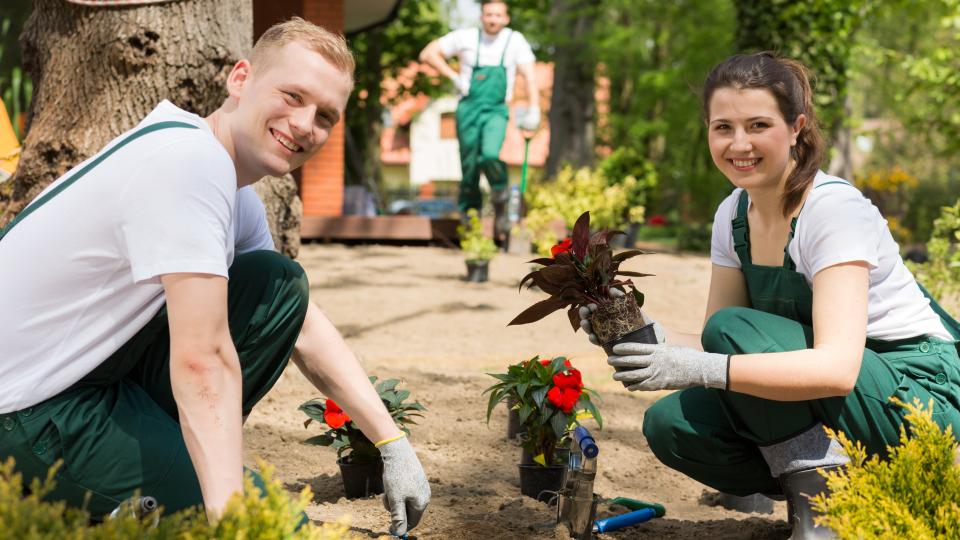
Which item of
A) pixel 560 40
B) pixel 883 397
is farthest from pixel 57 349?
pixel 560 40

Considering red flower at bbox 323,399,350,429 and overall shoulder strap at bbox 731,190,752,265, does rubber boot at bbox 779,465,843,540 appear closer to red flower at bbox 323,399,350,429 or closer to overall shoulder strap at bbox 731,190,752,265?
overall shoulder strap at bbox 731,190,752,265

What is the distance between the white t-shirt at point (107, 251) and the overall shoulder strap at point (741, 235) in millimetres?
1440

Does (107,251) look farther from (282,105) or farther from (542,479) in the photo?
(542,479)

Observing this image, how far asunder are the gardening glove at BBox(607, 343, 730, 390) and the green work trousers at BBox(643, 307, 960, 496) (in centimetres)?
17

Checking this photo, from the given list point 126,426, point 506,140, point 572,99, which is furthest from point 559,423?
point 506,140

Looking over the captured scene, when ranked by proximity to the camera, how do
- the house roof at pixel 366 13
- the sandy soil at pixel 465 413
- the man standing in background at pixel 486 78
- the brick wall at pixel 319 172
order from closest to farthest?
1. the sandy soil at pixel 465 413
2. the man standing in background at pixel 486 78
3. the brick wall at pixel 319 172
4. the house roof at pixel 366 13

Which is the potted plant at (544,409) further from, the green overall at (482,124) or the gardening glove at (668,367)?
the green overall at (482,124)

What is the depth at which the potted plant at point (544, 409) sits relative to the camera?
309 cm

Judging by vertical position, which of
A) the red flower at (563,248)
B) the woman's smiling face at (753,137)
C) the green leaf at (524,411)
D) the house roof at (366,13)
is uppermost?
the house roof at (366,13)

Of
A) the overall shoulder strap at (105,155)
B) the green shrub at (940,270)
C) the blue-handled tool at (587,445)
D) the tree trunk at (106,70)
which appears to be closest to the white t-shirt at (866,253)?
the blue-handled tool at (587,445)

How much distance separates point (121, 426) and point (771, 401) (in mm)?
1588

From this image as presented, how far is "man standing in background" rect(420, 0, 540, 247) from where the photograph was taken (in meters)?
8.90

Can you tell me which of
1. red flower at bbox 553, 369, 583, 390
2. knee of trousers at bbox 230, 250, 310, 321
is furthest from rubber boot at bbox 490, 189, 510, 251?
knee of trousers at bbox 230, 250, 310, 321

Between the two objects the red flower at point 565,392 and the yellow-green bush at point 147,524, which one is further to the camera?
the red flower at point 565,392
